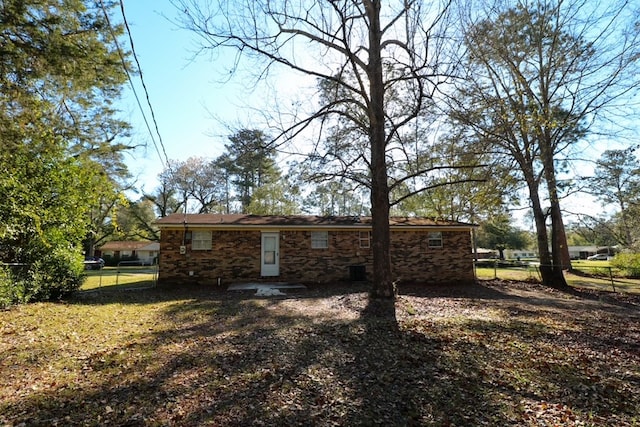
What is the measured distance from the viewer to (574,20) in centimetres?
1238

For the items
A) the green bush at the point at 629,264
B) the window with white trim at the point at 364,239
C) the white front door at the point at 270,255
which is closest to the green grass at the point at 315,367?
the white front door at the point at 270,255

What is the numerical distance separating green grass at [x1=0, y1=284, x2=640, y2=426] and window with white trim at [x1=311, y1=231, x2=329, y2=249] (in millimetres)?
5654

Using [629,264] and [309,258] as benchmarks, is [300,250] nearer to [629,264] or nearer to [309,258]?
[309,258]

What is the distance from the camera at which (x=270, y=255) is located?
43.6ft

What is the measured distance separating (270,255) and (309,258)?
1.55 metres

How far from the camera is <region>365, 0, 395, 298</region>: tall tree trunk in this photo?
8.67 m

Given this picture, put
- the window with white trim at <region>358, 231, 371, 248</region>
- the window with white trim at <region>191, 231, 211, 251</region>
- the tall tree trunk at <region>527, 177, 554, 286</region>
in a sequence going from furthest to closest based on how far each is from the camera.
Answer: the tall tree trunk at <region>527, 177, 554, 286</region> → the window with white trim at <region>358, 231, 371, 248</region> → the window with white trim at <region>191, 231, 211, 251</region>

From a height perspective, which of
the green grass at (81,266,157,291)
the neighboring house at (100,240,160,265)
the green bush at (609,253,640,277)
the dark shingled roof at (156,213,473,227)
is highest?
the dark shingled roof at (156,213,473,227)

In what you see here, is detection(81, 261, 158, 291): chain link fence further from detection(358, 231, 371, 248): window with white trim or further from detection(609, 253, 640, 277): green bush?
detection(609, 253, 640, 277): green bush

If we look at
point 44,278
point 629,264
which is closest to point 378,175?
point 44,278

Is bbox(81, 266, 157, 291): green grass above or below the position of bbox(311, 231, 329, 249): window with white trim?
below

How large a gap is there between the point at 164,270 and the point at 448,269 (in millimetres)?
11332

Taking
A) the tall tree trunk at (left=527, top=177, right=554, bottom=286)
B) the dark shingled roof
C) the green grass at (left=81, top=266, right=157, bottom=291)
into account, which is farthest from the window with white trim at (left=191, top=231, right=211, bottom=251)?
the tall tree trunk at (left=527, top=177, right=554, bottom=286)

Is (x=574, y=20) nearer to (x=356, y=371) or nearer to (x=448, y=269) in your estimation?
(x=448, y=269)
